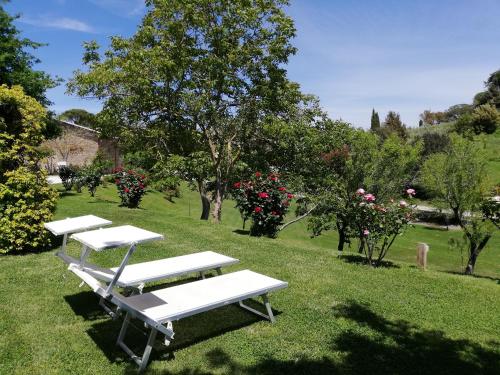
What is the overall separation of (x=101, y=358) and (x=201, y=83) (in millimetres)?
11585

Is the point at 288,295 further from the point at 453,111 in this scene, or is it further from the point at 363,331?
the point at 453,111

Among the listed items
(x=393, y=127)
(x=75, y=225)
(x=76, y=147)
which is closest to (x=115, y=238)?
(x=75, y=225)

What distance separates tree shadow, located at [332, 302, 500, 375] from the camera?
389 centimetres

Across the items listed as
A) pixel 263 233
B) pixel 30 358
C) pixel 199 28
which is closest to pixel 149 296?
pixel 30 358

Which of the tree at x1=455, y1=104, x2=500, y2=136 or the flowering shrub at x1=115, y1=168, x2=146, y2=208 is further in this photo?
the tree at x1=455, y1=104, x2=500, y2=136

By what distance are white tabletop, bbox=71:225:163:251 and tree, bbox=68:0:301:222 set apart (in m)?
9.28

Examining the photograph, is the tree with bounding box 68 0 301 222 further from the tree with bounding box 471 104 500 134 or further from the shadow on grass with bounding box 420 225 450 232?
the tree with bounding box 471 104 500 134

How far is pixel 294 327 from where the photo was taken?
15.5ft

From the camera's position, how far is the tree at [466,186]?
13.4 meters

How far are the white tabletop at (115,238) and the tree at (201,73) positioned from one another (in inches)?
366

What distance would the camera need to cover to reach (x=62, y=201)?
1603 centimetres

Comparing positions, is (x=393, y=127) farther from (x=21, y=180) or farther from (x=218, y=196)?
(x=21, y=180)

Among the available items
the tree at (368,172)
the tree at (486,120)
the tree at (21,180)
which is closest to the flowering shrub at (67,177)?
the tree at (368,172)

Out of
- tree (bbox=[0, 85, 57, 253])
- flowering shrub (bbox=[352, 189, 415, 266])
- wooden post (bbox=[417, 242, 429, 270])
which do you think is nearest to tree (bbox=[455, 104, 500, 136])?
wooden post (bbox=[417, 242, 429, 270])
